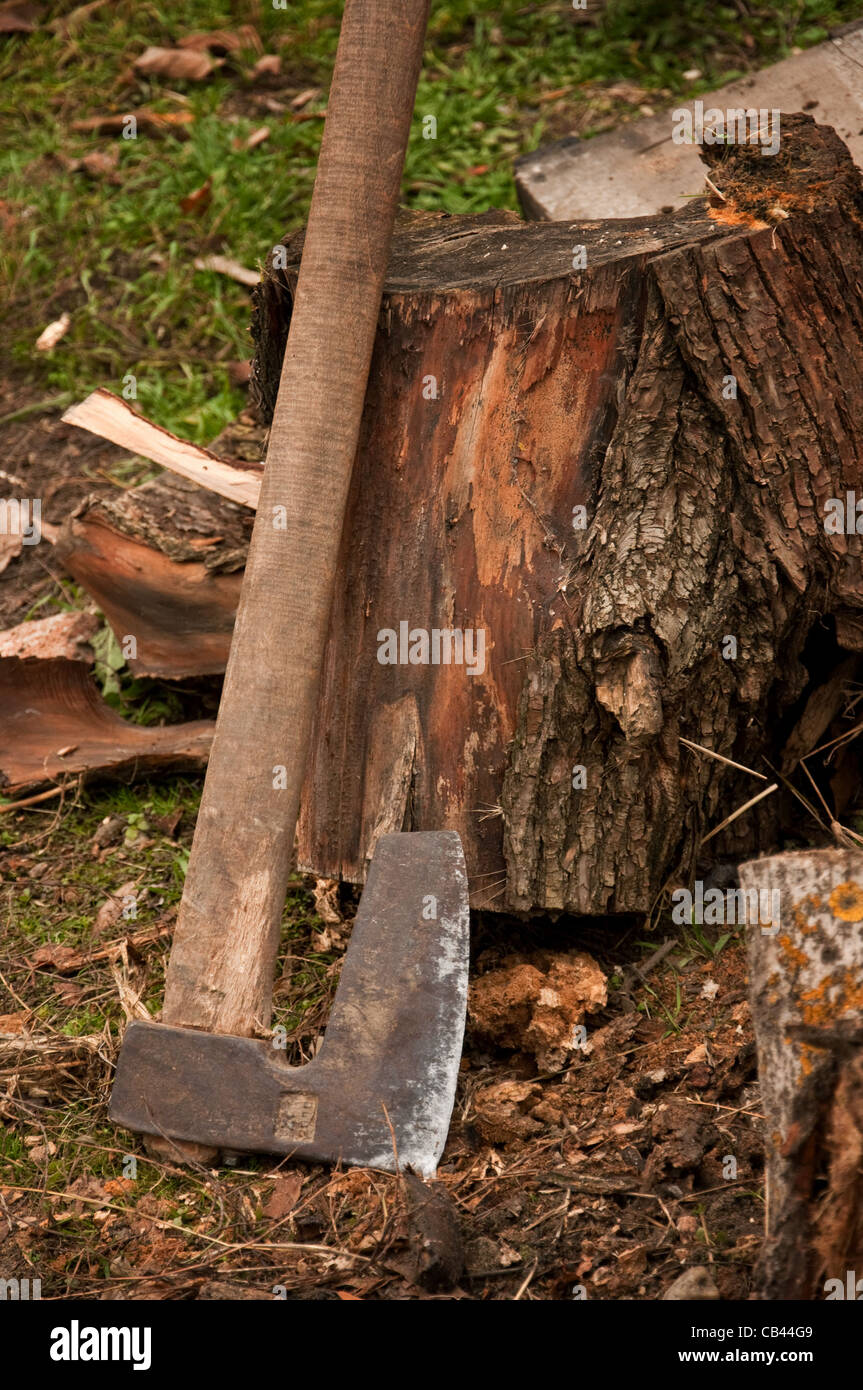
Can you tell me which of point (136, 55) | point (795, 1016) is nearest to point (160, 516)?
point (795, 1016)

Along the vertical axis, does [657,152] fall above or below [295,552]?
above

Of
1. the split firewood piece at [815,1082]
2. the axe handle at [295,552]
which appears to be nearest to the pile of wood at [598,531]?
the axe handle at [295,552]

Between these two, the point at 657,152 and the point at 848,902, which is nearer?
the point at 848,902

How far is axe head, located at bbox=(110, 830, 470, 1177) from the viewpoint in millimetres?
2178

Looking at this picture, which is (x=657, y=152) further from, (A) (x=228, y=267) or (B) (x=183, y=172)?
(B) (x=183, y=172)

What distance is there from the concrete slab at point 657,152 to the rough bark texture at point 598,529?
4.50 ft

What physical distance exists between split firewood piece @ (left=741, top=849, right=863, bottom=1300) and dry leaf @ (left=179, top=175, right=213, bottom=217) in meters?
4.17

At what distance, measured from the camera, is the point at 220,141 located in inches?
199

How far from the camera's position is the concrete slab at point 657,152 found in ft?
12.9

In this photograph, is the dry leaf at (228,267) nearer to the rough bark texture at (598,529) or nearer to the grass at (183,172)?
the grass at (183,172)

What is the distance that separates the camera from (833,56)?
409 centimetres

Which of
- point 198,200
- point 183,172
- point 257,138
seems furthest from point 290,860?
point 257,138

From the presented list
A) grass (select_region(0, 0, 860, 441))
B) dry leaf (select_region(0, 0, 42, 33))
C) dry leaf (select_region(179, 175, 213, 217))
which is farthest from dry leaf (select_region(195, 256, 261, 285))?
dry leaf (select_region(0, 0, 42, 33))

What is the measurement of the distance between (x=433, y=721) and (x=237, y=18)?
4.65 meters
